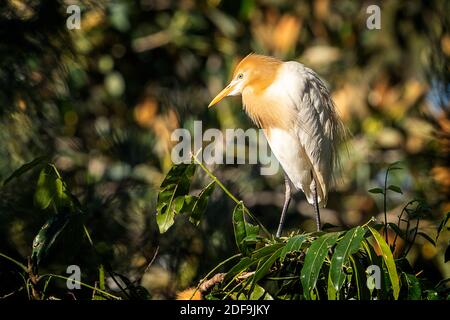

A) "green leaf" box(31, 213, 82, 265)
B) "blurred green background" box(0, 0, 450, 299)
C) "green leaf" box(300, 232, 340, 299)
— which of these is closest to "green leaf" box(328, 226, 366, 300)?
"green leaf" box(300, 232, 340, 299)

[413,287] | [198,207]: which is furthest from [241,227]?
[413,287]

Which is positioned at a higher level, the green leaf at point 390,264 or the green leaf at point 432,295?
the green leaf at point 390,264

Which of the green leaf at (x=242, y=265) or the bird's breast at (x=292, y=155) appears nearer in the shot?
the green leaf at (x=242, y=265)

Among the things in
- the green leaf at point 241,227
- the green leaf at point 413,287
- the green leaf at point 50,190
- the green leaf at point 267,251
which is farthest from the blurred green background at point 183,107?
the green leaf at point 413,287

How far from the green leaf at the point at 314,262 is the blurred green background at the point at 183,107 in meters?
1.10

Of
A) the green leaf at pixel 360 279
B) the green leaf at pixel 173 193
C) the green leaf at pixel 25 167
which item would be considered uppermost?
the green leaf at pixel 25 167

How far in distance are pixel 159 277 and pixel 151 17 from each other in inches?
42.8

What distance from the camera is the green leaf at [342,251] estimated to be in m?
1.35

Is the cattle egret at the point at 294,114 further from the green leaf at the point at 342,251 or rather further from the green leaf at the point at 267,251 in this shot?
the green leaf at the point at 342,251

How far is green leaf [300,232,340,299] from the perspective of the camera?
4.49 ft

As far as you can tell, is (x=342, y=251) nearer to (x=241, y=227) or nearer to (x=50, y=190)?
(x=241, y=227)

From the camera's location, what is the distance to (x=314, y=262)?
1.38m

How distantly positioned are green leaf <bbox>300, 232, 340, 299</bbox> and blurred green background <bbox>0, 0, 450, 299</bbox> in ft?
3.60

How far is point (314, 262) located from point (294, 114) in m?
1.00
